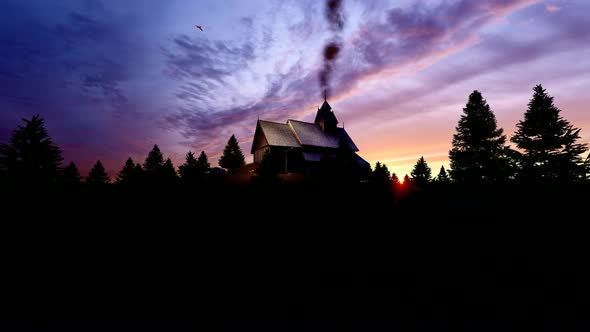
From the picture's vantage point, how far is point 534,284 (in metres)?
7.34

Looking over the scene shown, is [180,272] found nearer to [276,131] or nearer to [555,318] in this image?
[555,318]

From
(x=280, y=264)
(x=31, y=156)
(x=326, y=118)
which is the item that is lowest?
(x=280, y=264)

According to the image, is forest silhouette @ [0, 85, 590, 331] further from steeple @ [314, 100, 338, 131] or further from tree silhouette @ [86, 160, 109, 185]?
tree silhouette @ [86, 160, 109, 185]

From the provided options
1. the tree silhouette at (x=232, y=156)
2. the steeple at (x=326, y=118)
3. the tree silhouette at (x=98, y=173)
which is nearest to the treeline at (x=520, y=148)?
the steeple at (x=326, y=118)

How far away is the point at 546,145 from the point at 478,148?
5.67 metres

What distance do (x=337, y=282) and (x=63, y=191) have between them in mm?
12069

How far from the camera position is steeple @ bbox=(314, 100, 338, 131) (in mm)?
40656

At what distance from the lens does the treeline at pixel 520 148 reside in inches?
957

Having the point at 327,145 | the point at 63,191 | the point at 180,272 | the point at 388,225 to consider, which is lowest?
the point at 180,272

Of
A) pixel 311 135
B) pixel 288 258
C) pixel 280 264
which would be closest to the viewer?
pixel 280 264

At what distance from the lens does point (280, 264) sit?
843 centimetres

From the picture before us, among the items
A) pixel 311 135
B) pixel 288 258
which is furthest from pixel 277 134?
pixel 288 258

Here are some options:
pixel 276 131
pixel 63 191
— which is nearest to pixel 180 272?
pixel 63 191

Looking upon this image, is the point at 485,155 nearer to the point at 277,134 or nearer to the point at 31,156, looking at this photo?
the point at 277,134
